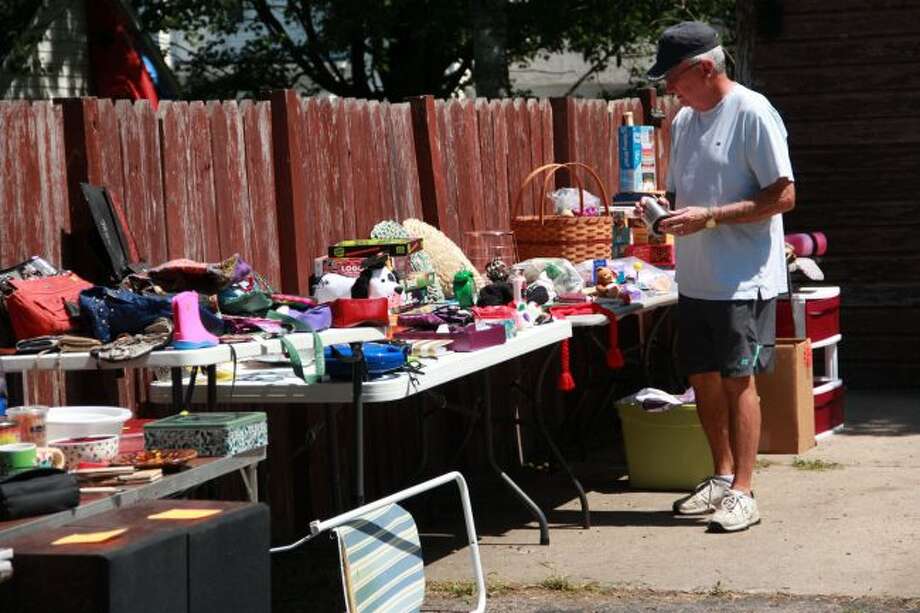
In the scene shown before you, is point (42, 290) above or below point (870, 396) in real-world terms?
above

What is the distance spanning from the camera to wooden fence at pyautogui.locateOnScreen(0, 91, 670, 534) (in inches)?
241

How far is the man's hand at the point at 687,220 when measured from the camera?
7258mm

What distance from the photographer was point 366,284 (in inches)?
268

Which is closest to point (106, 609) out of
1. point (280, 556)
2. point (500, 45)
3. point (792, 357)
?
point (280, 556)

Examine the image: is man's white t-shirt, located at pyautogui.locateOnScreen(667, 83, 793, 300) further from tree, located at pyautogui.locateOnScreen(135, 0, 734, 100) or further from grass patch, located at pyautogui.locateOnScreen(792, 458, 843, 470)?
tree, located at pyautogui.locateOnScreen(135, 0, 734, 100)

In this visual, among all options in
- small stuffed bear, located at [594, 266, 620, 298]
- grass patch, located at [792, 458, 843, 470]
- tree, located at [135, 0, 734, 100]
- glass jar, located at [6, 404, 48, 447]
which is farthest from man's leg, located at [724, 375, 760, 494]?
tree, located at [135, 0, 734, 100]

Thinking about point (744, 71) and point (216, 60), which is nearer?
point (744, 71)

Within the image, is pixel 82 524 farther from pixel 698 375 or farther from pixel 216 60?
pixel 216 60

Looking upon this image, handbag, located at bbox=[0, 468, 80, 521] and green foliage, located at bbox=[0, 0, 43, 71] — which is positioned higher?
green foliage, located at bbox=[0, 0, 43, 71]

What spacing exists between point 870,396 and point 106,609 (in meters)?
8.58

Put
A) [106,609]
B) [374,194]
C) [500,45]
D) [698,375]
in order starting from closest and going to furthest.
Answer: [106,609], [698,375], [374,194], [500,45]

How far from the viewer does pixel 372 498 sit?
26.2ft

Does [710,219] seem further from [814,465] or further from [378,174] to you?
[814,465]

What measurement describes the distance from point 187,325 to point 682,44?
2.78 m
